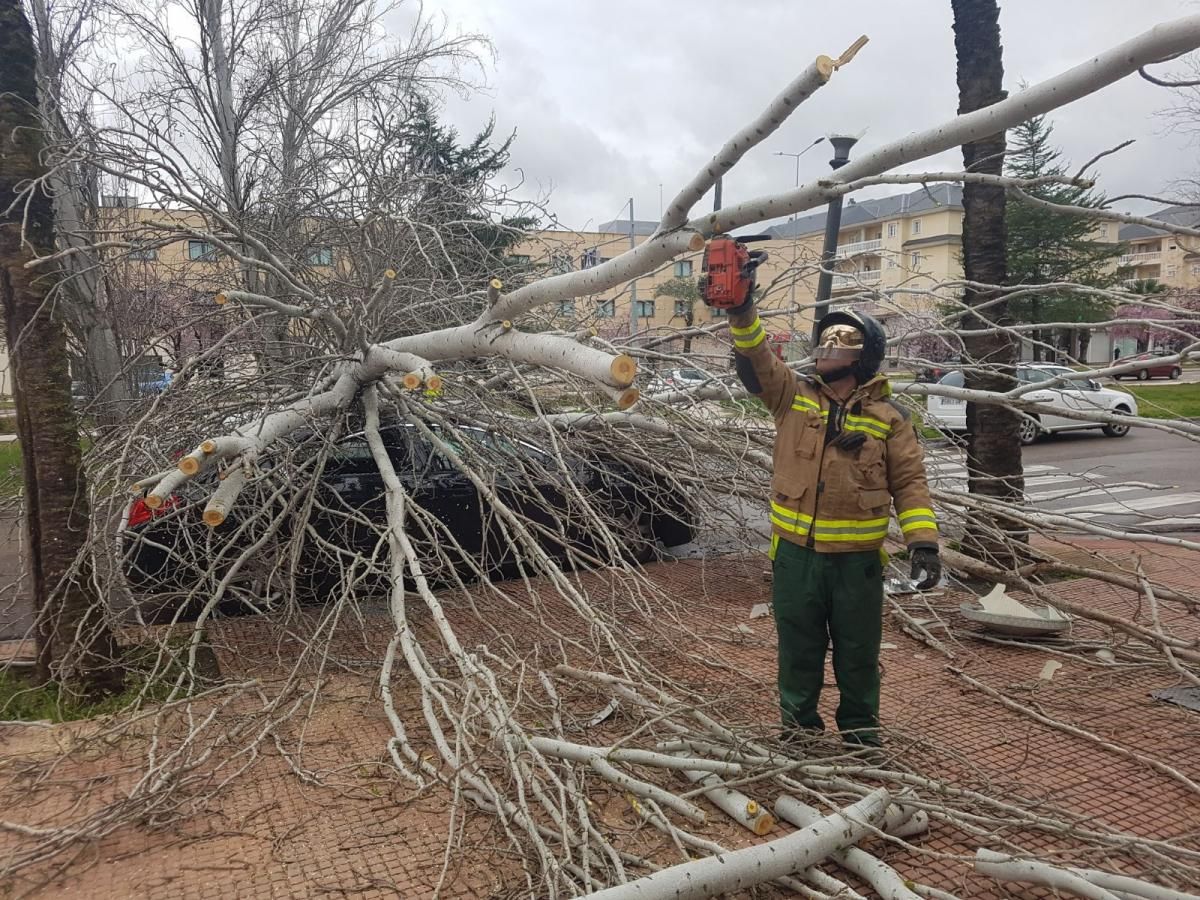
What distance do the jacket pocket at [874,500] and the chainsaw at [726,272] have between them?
891 mm

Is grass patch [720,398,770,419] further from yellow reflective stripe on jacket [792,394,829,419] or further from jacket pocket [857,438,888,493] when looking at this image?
jacket pocket [857,438,888,493]

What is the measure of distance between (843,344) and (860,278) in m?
3.12

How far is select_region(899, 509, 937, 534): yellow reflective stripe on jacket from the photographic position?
10.1 ft

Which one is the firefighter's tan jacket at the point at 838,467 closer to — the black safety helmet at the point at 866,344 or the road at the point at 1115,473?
the black safety helmet at the point at 866,344

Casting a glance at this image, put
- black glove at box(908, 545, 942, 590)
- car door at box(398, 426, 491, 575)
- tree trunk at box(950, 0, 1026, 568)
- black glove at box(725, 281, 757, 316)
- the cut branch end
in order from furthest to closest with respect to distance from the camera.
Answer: tree trunk at box(950, 0, 1026, 568) → car door at box(398, 426, 491, 575) → black glove at box(908, 545, 942, 590) → black glove at box(725, 281, 757, 316) → the cut branch end

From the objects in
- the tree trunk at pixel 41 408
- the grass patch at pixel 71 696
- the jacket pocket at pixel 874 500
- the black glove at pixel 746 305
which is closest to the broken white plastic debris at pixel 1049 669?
the jacket pocket at pixel 874 500

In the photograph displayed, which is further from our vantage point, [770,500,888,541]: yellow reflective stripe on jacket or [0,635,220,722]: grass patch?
[0,635,220,722]: grass patch

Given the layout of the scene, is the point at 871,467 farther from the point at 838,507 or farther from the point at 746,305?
the point at 746,305

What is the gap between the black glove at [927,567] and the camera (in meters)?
A: 3.00

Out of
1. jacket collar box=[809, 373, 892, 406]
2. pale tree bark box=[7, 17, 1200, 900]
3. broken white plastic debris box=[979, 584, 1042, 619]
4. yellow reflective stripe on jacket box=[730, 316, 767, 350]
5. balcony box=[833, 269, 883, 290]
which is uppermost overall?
balcony box=[833, 269, 883, 290]

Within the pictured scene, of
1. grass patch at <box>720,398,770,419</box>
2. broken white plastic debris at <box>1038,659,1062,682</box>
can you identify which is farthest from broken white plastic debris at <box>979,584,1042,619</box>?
grass patch at <box>720,398,770,419</box>

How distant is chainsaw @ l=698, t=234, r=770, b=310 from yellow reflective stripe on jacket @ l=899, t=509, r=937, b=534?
1.06 meters

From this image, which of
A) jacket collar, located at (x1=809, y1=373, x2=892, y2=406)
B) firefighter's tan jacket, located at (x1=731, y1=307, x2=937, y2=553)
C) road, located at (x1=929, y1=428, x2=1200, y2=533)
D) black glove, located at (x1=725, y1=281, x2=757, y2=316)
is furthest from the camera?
road, located at (x1=929, y1=428, x2=1200, y2=533)

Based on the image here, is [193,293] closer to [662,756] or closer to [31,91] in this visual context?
[31,91]
